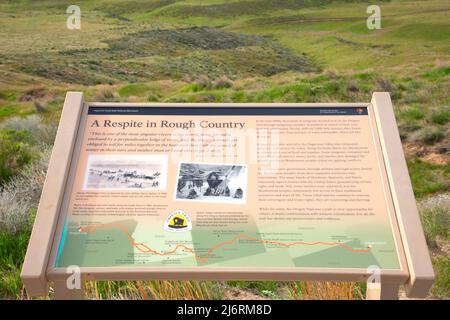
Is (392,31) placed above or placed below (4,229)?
above

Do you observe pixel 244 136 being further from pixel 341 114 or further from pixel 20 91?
pixel 20 91

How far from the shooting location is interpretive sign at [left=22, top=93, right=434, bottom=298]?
253cm

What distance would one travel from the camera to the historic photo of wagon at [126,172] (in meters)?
2.83

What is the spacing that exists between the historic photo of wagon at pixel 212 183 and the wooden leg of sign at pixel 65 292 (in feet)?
2.34

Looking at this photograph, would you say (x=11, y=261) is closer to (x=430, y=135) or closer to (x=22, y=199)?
(x=22, y=199)

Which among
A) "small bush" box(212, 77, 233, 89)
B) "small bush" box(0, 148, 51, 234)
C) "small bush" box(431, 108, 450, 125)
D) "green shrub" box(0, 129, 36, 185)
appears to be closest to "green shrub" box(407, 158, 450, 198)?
"small bush" box(431, 108, 450, 125)

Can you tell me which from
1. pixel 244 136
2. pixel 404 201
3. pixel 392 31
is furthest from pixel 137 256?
pixel 392 31

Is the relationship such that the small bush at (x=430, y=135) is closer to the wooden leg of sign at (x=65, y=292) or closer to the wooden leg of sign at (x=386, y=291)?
the wooden leg of sign at (x=386, y=291)

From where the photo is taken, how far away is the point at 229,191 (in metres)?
2.80

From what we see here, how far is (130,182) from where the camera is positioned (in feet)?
9.32

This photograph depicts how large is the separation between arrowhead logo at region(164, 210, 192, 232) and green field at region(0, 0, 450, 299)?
739mm

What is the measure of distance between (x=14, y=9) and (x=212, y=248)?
10293cm

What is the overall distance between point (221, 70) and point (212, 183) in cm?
5290

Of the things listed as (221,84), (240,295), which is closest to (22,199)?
(240,295)
